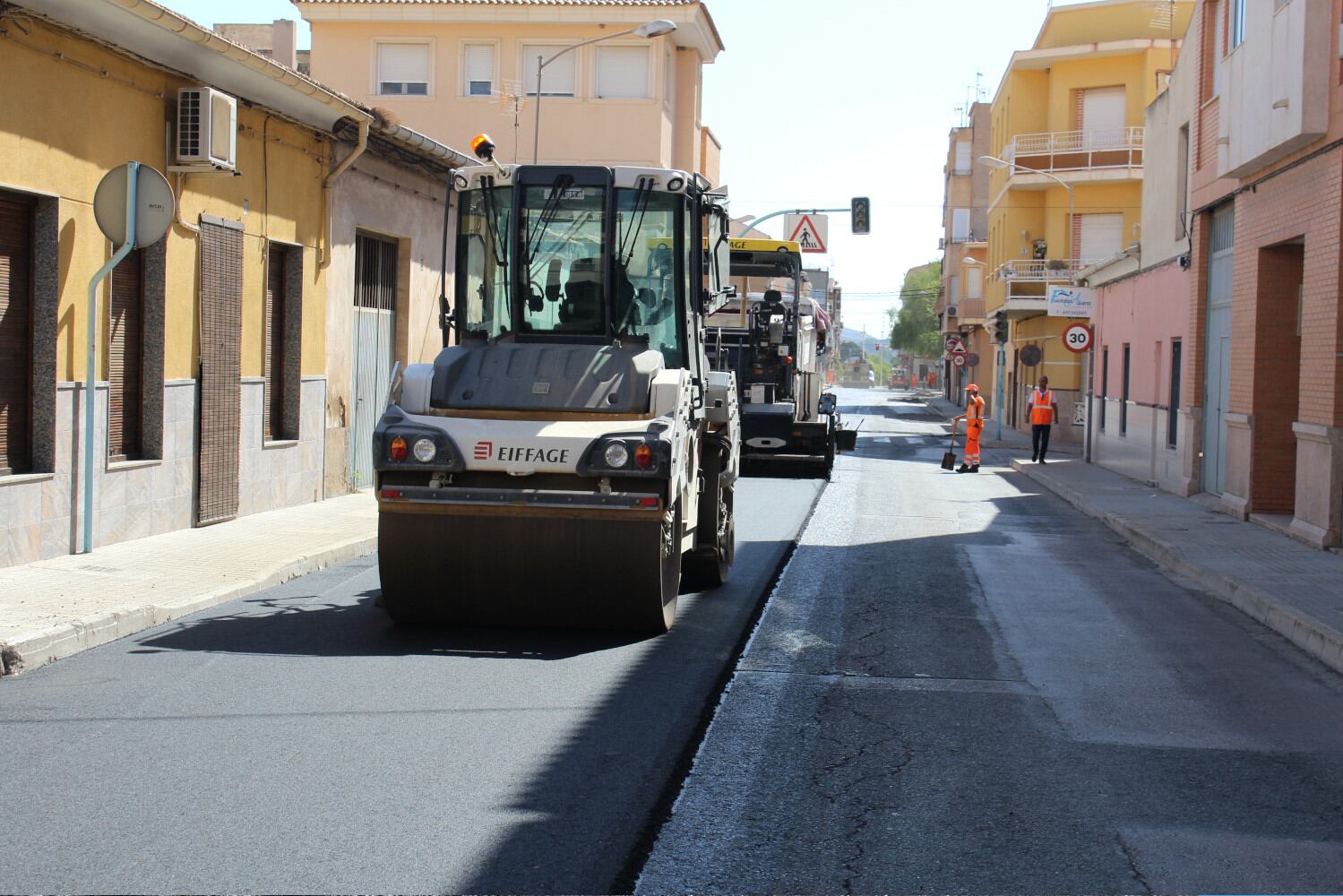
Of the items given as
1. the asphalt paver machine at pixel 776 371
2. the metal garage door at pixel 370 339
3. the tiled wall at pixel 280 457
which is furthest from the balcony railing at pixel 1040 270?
the tiled wall at pixel 280 457

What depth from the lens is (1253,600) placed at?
11.2 metres

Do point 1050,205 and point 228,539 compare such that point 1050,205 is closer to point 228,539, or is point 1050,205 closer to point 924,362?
point 228,539

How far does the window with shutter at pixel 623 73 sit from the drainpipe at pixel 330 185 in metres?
19.7

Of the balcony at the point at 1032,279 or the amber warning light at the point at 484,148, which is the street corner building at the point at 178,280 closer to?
the amber warning light at the point at 484,148

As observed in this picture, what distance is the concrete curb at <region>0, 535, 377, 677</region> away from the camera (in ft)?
25.4

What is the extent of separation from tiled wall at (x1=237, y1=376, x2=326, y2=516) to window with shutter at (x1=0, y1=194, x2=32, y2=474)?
3.36 metres

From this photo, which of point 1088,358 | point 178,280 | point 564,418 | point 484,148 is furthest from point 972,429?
point 564,418

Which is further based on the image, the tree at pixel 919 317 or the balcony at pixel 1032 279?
the tree at pixel 919 317

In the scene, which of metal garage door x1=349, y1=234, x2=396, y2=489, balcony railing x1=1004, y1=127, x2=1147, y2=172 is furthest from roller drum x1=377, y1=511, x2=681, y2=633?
balcony railing x1=1004, y1=127, x2=1147, y2=172

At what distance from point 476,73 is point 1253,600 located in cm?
2920

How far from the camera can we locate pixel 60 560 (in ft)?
36.3

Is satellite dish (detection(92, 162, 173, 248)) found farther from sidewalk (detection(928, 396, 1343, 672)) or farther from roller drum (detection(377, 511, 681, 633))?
sidewalk (detection(928, 396, 1343, 672))

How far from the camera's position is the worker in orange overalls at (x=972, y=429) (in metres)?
25.9

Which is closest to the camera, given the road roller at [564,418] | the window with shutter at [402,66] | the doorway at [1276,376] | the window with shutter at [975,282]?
the road roller at [564,418]
